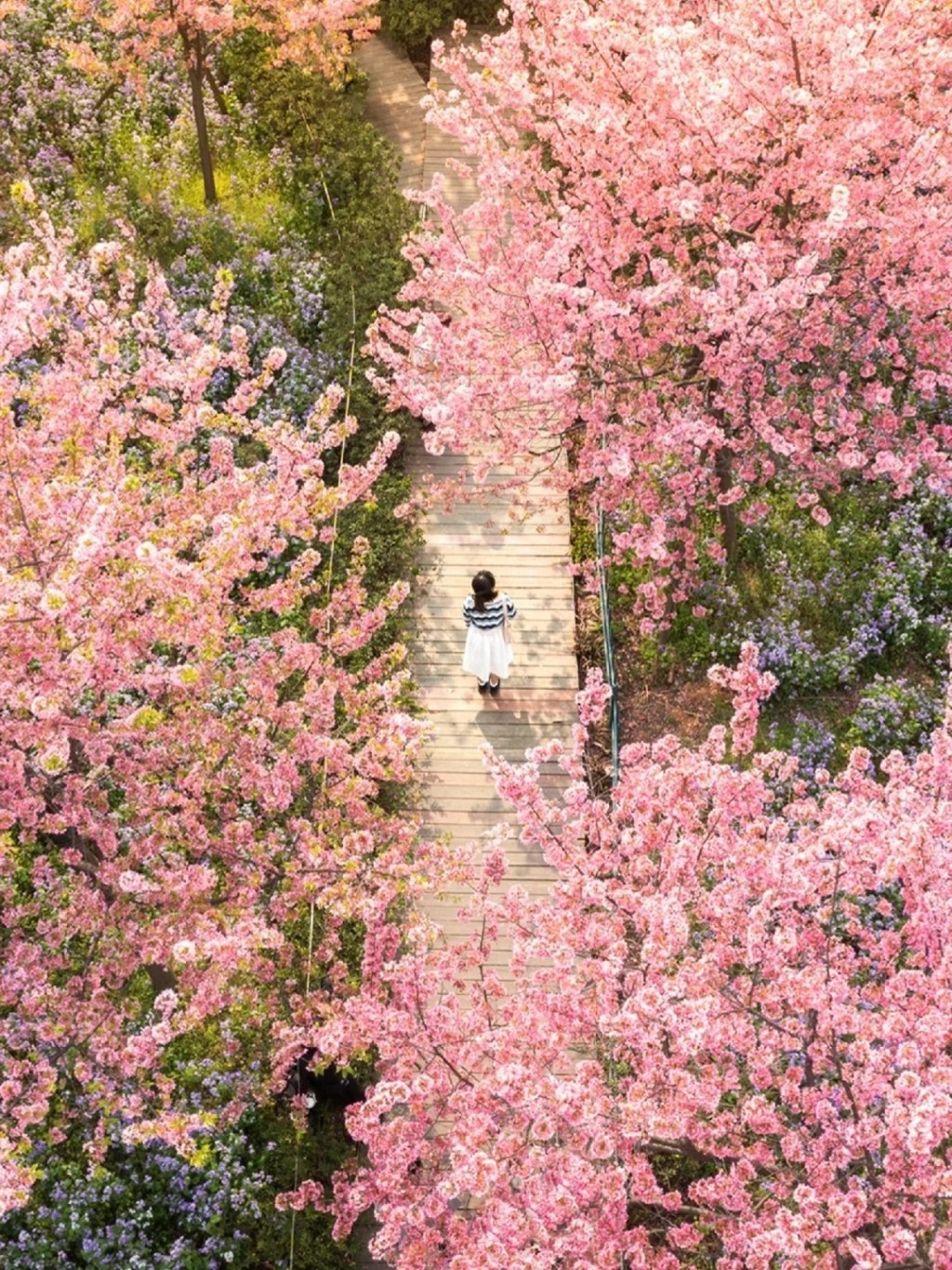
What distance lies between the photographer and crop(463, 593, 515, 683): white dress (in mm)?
10344

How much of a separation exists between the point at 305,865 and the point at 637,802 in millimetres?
2169

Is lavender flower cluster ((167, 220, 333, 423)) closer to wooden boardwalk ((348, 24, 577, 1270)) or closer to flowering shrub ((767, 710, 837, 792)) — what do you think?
wooden boardwalk ((348, 24, 577, 1270))

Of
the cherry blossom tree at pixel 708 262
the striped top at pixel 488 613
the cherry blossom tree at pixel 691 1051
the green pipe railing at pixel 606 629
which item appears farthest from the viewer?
the green pipe railing at pixel 606 629

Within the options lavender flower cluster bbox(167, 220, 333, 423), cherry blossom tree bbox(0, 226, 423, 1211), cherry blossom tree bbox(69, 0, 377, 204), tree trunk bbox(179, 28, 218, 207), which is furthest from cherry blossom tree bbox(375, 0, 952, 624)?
tree trunk bbox(179, 28, 218, 207)

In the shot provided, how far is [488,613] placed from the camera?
10.3m

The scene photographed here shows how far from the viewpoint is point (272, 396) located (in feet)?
44.1

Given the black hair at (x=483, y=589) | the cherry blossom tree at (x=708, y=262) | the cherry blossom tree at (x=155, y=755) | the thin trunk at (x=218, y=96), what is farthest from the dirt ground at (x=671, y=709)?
the thin trunk at (x=218, y=96)

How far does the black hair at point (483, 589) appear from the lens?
32.9 feet

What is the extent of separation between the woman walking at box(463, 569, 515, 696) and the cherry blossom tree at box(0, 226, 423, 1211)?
1.60m

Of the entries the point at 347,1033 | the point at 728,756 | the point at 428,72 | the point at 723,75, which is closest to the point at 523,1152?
the point at 347,1033

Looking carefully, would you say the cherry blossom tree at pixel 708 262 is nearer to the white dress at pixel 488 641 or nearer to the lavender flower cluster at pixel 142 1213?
the white dress at pixel 488 641

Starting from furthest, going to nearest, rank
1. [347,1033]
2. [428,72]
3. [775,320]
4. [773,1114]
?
1. [428,72]
2. [775,320]
3. [347,1033]
4. [773,1114]

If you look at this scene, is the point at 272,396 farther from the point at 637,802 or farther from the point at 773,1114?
the point at 773,1114

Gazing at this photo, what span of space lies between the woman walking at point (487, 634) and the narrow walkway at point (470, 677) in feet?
1.10
